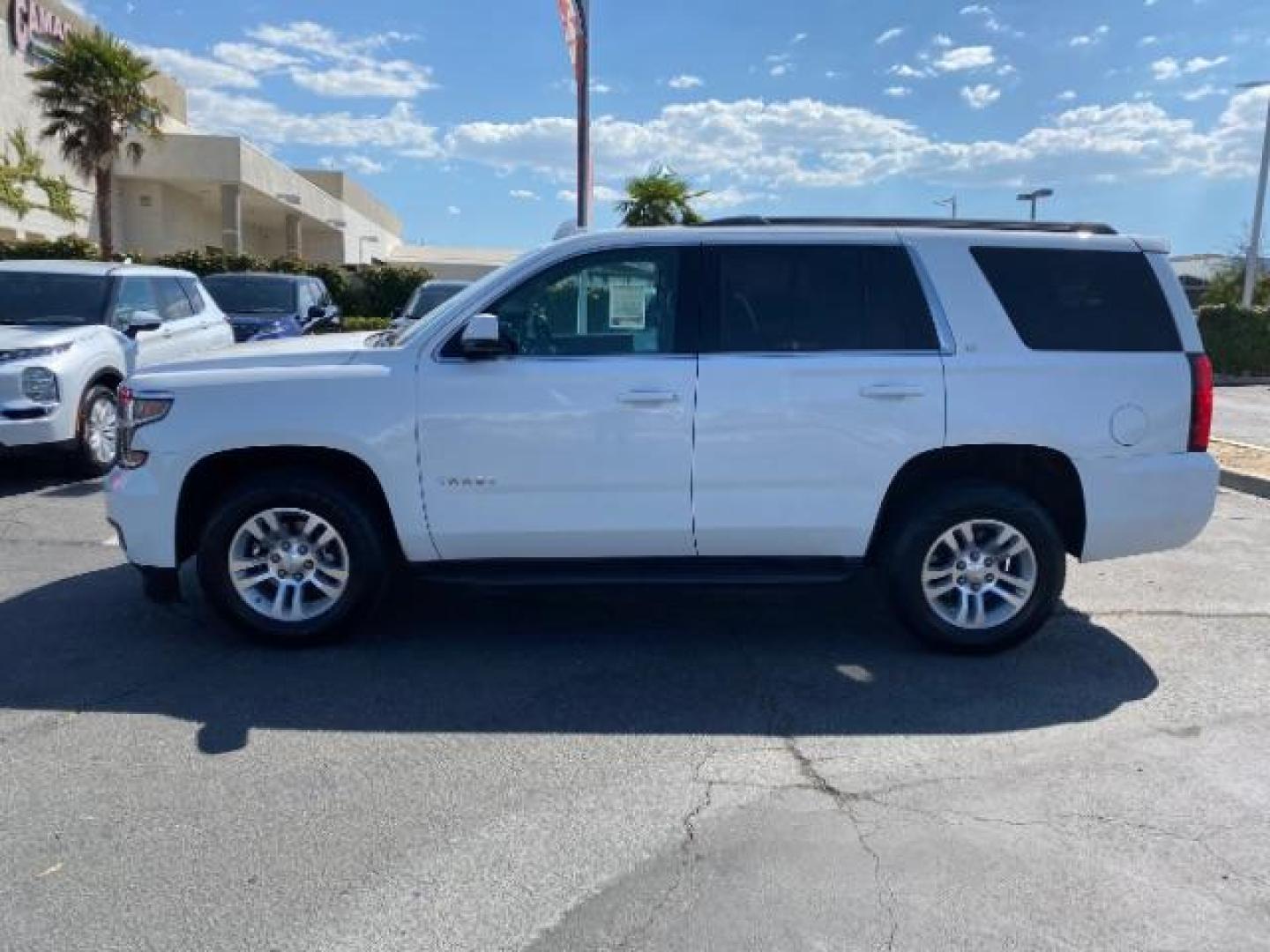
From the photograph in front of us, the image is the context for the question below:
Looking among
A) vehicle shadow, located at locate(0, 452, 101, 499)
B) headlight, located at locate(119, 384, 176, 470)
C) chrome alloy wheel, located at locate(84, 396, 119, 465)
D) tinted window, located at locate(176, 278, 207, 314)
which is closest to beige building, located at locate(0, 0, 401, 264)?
tinted window, located at locate(176, 278, 207, 314)

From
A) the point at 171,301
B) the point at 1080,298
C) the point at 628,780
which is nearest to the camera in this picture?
the point at 628,780

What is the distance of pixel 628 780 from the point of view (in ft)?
12.0

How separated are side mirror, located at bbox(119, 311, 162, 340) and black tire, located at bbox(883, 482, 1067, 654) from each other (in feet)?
22.9

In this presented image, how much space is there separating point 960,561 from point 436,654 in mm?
2552

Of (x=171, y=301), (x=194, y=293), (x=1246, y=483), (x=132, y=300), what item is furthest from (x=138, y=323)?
(x=1246, y=483)

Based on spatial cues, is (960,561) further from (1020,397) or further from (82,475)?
(82,475)

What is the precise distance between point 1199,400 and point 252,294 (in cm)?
Result: 1230

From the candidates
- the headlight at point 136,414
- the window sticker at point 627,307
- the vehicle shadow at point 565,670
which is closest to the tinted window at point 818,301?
the window sticker at point 627,307

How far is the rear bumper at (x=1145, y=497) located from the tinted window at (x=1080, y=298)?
1.85 feet

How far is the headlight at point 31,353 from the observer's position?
25.7 ft

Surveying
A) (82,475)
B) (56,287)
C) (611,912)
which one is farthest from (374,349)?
(56,287)

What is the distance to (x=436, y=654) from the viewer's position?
4.87m

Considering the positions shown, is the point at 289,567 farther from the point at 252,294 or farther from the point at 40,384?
the point at 252,294

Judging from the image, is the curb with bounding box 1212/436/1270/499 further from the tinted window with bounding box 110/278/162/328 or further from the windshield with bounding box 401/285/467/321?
the tinted window with bounding box 110/278/162/328
